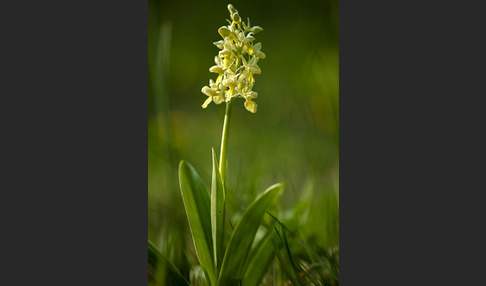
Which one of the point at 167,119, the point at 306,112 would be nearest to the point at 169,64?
the point at 167,119

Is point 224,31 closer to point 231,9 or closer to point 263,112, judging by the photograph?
point 231,9

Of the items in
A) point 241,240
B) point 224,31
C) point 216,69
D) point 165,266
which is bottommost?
point 165,266

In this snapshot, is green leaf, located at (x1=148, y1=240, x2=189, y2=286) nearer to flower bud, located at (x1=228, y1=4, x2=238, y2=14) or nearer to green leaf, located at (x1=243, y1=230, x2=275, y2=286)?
green leaf, located at (x1=243, y1=230, x2=275, y2=286)

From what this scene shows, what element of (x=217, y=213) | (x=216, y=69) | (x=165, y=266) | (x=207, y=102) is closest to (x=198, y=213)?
(x=217, y=213)

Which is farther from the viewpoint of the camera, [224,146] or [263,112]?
[263,112]

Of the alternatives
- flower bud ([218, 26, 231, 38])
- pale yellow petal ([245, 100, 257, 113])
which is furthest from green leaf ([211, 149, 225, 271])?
flower bud ([218, 26, 231, 38])

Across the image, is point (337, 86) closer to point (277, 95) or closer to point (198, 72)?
point (277, 95)
